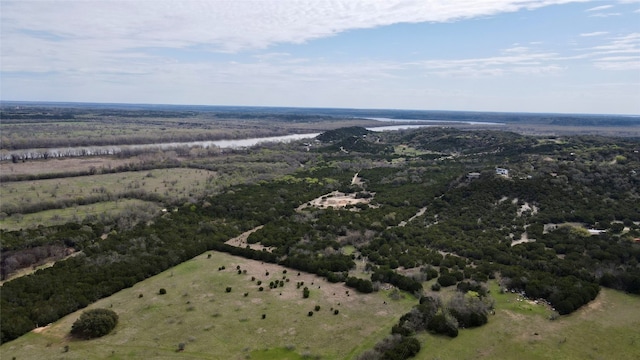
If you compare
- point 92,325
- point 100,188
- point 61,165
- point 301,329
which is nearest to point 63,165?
point 61,165

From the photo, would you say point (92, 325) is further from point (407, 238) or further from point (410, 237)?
point (410, 237)

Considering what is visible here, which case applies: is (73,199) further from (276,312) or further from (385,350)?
(385,350)

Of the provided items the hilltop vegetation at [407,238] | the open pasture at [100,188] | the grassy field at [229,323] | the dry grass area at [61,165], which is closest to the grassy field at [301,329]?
the grassy field at [229,323]

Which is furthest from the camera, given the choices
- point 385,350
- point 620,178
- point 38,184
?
point 38,184

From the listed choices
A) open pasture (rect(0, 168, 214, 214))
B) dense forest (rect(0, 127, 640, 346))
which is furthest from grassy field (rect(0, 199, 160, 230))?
dense forest (rect(0, 127, 640, 346))

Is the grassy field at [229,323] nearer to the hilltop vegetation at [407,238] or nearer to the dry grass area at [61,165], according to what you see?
the hilltop vegetation at [407,238]

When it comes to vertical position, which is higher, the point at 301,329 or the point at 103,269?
the point at 103,269

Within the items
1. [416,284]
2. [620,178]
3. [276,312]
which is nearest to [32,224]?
[276,312]
